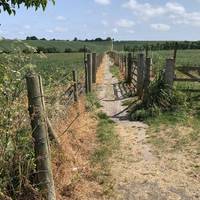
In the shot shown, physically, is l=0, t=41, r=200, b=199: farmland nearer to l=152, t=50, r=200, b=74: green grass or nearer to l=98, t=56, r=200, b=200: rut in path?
l=98, t=56, r=200, b=200: rut in path

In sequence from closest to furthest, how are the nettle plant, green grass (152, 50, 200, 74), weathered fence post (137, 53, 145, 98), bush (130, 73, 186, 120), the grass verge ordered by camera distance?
1. the nettle plant
2. the grass verge
3. bush (130, 73, 186, 120)
4. weathered fence post (137, 53, 145, 98)
5. green grass (152, 50, 200, 74)

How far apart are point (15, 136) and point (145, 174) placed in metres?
2.63

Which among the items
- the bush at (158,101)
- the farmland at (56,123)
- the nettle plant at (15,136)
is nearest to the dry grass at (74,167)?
the farmland at (56,123)

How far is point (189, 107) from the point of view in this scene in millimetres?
11523

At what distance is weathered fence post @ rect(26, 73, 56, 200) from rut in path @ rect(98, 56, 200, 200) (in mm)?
1242

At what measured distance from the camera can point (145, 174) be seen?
267 inches

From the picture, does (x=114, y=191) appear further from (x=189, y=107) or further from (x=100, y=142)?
(x=189, y=107)

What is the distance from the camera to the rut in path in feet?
19.6

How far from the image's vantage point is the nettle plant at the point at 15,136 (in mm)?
4723

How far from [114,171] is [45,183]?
210 centimetres

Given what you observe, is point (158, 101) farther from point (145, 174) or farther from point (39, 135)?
point (39, 135)

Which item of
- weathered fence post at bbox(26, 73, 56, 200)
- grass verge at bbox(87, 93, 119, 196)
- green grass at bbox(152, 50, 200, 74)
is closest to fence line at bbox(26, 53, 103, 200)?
weathered fence post at bbox(26, 73, 56, 200)

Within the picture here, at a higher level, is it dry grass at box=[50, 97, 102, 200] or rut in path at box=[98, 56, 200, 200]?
dry grass at box=[50, 97, 102, 200]

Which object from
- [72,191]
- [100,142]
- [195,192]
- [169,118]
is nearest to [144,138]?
[100,142]
